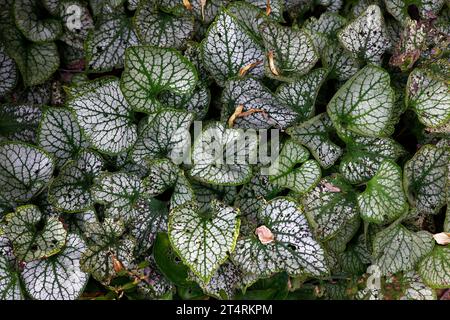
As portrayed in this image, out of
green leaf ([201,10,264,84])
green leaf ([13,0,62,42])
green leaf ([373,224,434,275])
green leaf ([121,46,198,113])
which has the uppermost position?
green leaf ([13,0,62,42])

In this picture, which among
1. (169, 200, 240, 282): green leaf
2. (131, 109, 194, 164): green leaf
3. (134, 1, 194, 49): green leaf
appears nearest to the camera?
(169, 200, 240, 282): green leaf

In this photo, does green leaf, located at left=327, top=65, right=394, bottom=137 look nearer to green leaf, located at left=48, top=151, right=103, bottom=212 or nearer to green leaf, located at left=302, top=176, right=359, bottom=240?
green leaf, located at left=302, top=176, right=359, bottom=240

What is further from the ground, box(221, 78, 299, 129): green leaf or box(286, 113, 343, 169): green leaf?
box(221, 78, 299, 129): green leaf

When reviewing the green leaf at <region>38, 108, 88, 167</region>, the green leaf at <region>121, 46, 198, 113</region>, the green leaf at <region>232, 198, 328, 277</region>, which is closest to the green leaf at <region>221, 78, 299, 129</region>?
the green leaf at <region>121, 46, 198, 113</region>

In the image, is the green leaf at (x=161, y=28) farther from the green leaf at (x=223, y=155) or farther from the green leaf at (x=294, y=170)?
the green leaf at (x=294, y=170)

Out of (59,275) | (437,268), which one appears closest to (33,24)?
(59,275)
